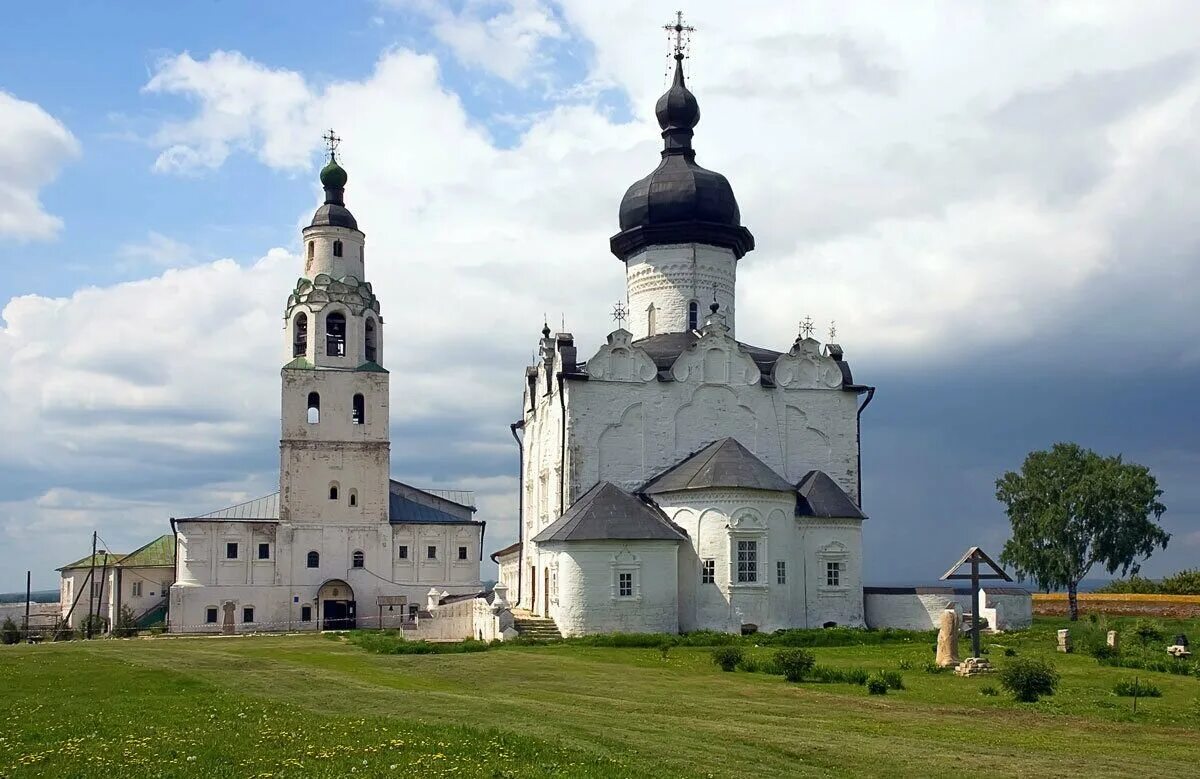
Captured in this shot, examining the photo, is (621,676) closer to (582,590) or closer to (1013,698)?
(1013,698)

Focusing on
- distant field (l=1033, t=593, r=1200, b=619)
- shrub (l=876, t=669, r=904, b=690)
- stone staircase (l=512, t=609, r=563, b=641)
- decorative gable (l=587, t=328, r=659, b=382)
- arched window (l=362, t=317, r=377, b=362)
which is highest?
arched window (l=362, t=317, r=377, b=362)

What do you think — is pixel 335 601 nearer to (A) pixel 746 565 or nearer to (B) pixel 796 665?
(A) pixel 746 565

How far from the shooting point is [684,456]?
36281 mm

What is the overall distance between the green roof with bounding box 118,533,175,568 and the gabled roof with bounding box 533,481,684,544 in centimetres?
2440

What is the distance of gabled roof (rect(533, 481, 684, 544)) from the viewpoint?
31.8 m

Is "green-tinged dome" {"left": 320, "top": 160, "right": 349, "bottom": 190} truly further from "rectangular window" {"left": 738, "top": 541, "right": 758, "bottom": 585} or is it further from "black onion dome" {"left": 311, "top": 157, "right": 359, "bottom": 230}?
"rectangular window" {"left": 738, "top": 541, "right": 758, "bottom": 585}

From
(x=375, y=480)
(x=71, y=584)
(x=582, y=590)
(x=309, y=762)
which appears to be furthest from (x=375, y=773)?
(x=71, y=584)

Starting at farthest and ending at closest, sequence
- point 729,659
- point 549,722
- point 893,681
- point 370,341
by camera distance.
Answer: point 370,341
point 729,659
point 893,681
point 549,722

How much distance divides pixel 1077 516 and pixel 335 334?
3011 centimetres

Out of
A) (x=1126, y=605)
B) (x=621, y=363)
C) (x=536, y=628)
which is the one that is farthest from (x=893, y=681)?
(x=1126, y=605)

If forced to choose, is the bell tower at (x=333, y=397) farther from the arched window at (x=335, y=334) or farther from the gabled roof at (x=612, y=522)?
the gabled roof at (x=612, y=522)

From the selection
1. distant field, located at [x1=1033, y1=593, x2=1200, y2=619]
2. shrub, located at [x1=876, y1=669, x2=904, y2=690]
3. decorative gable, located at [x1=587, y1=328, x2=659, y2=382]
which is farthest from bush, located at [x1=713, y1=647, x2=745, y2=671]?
distant field, located at [x1=1033, y1=593, x2=1200, y2=619]

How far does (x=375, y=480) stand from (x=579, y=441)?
15781 mm

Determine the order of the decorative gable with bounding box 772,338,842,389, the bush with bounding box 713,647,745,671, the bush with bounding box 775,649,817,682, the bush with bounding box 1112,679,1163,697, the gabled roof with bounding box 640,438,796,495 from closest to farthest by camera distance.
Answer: the bush with bounding box 1112,679,1163,697 → the bush with bounding box 775,649,817,682 → the bush with bounding box 713,647,745,671 → the gabled roof with bounding box 640,438,796,495 → the decorative gable with bounding box 772,338,842,389
